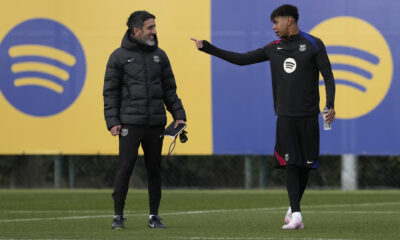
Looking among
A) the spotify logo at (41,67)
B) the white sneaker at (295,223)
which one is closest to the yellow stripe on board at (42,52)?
the spotify logo at (41,67)

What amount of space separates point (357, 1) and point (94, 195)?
4.36m

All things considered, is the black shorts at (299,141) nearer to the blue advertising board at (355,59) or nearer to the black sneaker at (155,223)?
the black sneaker at (155,223)

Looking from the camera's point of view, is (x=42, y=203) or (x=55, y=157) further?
(x=55, y=157)

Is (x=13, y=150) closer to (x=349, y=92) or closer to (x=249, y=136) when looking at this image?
(x=249, y=136)

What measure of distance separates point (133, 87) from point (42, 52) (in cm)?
686

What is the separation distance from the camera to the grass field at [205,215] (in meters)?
8.16

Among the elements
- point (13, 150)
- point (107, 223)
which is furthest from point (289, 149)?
point (13, 150)

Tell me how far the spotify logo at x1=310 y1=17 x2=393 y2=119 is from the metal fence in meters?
0.96

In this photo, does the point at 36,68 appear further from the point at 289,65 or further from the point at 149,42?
the point at 289,65

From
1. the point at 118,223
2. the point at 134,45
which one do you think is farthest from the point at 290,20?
the point at 118,223

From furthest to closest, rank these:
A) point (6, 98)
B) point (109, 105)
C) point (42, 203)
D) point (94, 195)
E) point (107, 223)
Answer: point (6, 98) → point (94, 195) → point (42, 203) → point (107, 223) → point (109, 105)

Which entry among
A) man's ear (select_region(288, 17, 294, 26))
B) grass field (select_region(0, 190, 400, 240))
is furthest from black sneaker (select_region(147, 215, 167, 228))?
man's ear (select_region(288, 17, 294, 26))

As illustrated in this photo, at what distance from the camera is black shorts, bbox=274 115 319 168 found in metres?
8.73

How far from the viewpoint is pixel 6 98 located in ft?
50.0
